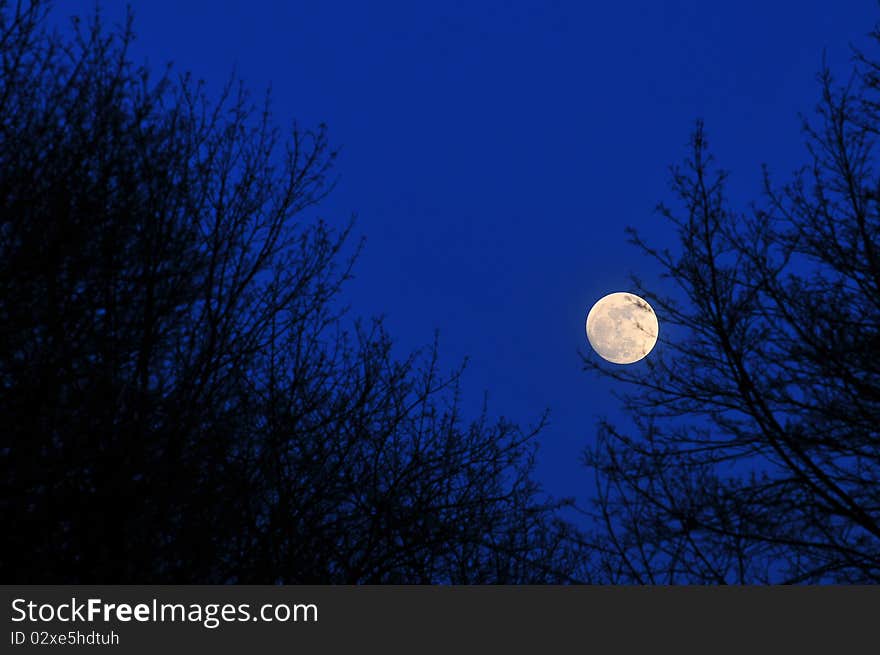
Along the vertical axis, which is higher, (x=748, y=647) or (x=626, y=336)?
(x=626, y=336)

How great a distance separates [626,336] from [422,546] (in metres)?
2.59

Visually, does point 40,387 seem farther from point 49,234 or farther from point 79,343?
point 49,234

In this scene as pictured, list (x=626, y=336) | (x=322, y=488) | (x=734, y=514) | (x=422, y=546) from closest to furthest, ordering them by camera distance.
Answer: (x=322, y=488), (x=734, y=514), (x=422, y=546), (x=626, y=336)

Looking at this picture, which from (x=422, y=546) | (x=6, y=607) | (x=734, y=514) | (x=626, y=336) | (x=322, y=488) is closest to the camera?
(x=6, y=607)

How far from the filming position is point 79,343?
483 centimetres

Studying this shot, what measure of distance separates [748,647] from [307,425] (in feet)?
10.6

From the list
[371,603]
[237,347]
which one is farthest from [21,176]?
[371,603]

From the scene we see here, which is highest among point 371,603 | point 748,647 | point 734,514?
point 734,514


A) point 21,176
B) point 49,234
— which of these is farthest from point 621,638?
point 21,176

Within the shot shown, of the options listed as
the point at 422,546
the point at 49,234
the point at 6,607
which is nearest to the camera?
the point at 6,607

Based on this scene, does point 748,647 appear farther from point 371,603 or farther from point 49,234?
point 49,234

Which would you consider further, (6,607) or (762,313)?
(762,313)

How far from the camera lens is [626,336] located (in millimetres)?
7344

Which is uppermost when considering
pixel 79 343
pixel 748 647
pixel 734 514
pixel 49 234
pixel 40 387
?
pixel 49 234
